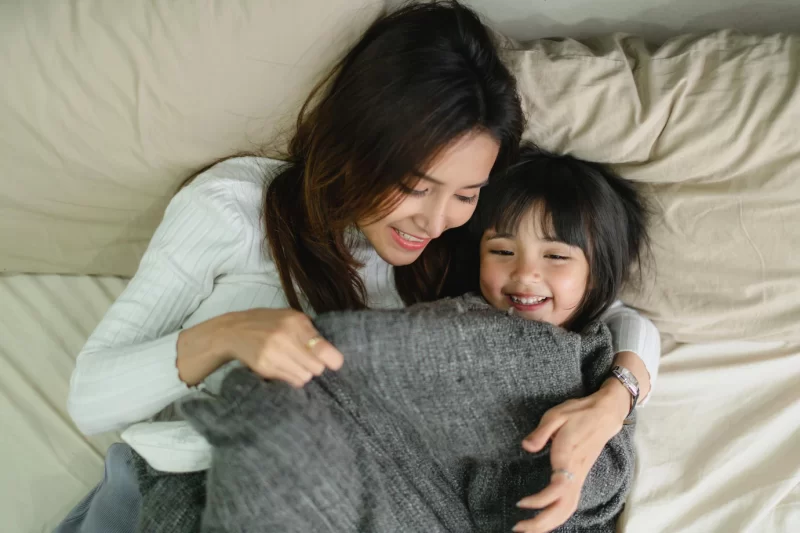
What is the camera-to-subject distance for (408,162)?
2.68ft

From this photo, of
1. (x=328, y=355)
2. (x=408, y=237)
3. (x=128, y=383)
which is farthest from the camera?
(x=408, y=237)

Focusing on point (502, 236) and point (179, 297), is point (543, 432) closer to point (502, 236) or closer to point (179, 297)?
point (502, 236)

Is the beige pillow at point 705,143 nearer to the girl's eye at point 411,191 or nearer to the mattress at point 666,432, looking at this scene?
the mattress at point 666,432

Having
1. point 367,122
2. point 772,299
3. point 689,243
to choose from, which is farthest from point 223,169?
point 772,299

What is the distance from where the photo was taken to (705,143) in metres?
1.02

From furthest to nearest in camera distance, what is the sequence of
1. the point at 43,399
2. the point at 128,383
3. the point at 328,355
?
the point at 43,399 → the point at 128,383 → the point at 328,355

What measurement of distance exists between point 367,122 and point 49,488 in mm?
964

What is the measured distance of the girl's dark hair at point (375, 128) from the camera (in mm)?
815

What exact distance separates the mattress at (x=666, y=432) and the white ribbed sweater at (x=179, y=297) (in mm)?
129

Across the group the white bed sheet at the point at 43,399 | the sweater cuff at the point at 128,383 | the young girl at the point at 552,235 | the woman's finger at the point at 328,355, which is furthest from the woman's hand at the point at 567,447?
the white bed sheet at the point at 43,399

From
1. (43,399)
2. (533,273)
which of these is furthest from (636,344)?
(43,399)

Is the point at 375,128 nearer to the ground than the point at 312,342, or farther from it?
farther from it

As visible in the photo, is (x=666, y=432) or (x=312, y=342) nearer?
(x=312, y=342)

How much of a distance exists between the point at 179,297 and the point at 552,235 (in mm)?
640
